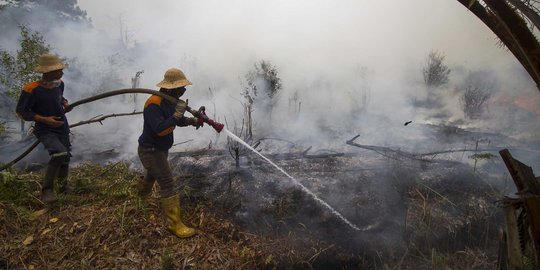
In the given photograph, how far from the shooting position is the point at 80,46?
12758mm

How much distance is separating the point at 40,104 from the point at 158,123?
159cm

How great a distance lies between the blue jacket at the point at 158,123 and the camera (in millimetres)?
3520

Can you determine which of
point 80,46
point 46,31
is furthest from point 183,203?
point 46,31

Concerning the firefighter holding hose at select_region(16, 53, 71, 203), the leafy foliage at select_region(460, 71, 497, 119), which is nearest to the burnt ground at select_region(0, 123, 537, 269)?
the firefighter holding hose at select_region(16, 53, 71, 203)

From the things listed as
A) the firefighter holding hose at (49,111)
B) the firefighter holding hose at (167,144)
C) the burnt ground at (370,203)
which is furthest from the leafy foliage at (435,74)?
the firefighter holding hose at (49,111)

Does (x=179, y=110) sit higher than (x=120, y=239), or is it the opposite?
(x=179, y=110)

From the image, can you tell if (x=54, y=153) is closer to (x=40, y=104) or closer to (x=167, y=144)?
(x=40, y=104)

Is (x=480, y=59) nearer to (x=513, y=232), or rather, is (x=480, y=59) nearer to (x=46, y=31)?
(x=513, y=232)

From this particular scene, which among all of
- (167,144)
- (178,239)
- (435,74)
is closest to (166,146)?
(167,144)

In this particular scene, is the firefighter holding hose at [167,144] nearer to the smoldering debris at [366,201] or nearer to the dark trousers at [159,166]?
the dark trousers at [159,166]

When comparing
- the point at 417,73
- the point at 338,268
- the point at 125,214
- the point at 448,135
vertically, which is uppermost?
the point at 417,73

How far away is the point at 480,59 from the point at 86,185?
555 inches

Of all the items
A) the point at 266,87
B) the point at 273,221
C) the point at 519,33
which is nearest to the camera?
the point at 519,33

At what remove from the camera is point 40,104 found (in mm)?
3885
